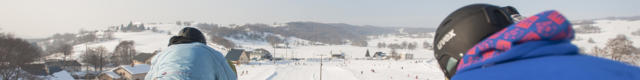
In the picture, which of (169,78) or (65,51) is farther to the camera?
(65,51)

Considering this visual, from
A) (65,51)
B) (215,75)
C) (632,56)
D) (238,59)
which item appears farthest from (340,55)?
(215,75)

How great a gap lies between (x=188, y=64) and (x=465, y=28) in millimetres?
1339

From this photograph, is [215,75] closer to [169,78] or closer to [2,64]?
[169,78]

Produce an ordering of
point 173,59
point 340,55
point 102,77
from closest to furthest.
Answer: point 173,59 → point 102,77 → point 340,55

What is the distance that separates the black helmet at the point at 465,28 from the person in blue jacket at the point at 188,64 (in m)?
1.18

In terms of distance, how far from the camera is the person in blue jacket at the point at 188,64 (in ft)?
5.30

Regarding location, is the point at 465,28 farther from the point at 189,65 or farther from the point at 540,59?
the point at 189,65

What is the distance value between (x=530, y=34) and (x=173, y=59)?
159 centimetres

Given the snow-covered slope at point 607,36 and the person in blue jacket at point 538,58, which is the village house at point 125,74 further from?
the snow-covered slope at point 607,36

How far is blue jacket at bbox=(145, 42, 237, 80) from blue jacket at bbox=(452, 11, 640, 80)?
125 cm

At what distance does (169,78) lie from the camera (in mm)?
1566

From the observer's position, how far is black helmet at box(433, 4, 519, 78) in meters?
1.26

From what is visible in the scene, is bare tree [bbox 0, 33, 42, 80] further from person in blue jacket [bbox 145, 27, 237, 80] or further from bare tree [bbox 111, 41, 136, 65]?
bare tree [bbox 111, 41, 136, 65]

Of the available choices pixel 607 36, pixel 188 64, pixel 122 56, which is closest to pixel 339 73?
pixel 188 64
